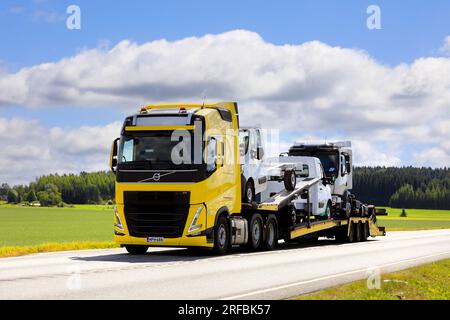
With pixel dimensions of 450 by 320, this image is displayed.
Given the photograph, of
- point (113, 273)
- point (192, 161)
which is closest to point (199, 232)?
point (192, 161)

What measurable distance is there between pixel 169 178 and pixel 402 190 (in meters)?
162

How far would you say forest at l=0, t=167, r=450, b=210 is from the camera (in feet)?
571

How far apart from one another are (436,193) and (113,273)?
17058 centimetres

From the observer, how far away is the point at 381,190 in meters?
178

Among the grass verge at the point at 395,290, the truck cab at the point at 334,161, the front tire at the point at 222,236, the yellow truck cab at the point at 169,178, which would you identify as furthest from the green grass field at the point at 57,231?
the grass verge at the point at 395,290

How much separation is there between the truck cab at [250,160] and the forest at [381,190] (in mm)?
144579

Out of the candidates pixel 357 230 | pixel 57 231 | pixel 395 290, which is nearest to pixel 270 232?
pixel 357 230

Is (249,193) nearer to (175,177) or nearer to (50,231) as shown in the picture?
(175,177)

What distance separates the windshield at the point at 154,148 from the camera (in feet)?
64.2

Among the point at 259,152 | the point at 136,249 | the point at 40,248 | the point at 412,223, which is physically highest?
the point at 259,152

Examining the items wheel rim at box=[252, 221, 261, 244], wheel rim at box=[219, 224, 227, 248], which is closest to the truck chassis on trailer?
wheel rim at box=[252, 221, 261, 244]

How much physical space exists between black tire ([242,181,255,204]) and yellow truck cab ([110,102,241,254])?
215cm

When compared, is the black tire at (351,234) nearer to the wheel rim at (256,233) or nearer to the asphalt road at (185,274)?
the wheel rim at (256,233)

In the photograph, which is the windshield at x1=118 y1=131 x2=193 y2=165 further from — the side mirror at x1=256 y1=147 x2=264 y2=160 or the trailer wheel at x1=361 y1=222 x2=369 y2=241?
the trailer wheel at x1=361 y1=222 x2=369 y2=241
